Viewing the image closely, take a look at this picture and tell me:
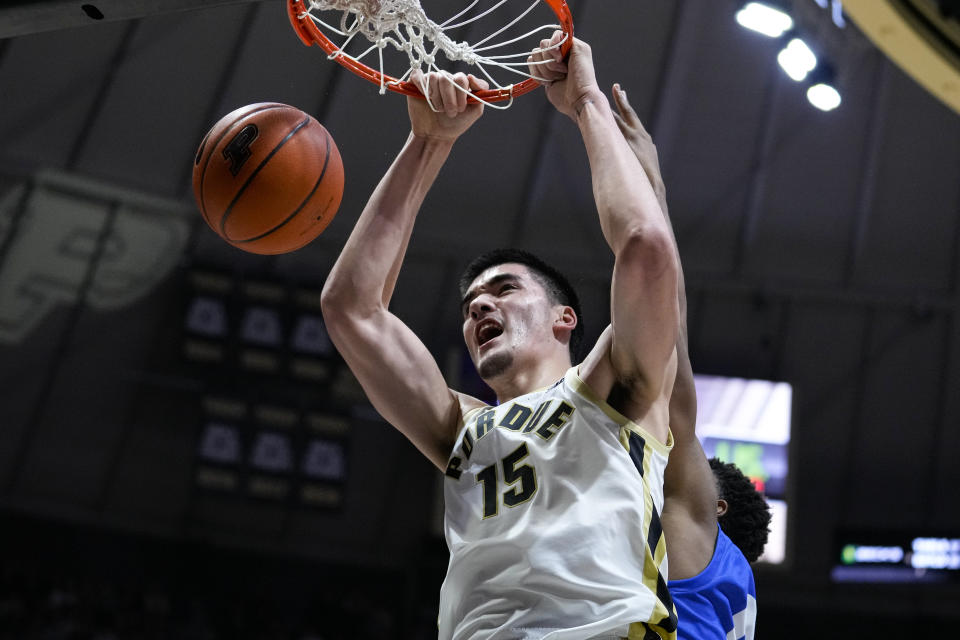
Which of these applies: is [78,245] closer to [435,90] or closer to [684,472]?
[435,90]

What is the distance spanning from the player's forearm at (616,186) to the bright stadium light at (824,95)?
5.43 meters

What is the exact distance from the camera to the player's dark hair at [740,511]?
11.8ft

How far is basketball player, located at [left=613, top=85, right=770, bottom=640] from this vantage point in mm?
2920

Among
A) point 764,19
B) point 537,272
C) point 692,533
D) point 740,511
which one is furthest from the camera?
point 764,19

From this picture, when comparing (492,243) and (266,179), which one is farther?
(492,243)

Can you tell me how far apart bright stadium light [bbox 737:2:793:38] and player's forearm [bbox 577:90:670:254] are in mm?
5278

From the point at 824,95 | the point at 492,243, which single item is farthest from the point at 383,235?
the point at 492,243

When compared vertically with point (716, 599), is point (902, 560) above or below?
below

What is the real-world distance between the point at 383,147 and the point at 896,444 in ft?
20.4

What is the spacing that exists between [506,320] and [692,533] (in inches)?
30.6

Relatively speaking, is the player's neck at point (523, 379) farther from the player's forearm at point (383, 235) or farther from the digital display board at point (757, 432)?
the digital display board at point (757, 432)

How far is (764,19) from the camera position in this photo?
7660 mm

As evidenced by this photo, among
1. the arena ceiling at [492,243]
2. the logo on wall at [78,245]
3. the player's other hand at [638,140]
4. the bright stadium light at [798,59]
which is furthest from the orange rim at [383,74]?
the logo on wall at [78,245]

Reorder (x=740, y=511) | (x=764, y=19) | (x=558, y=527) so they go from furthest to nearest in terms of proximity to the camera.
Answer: (x=764, y=19), (x=740, y=511), (x=558, y=527)
